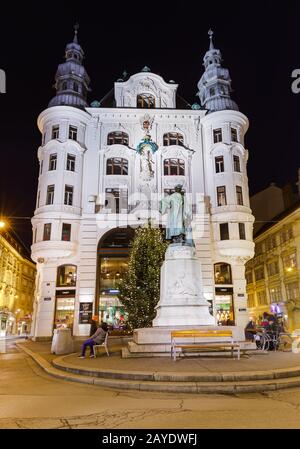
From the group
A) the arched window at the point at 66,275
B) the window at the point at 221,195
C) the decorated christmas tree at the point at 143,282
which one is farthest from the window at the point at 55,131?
the window at the point at 221,195

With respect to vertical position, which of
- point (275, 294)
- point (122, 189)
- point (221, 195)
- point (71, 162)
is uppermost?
point (71, 162)

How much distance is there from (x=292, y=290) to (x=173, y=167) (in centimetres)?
2001

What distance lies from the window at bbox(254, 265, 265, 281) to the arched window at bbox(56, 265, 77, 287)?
2825cm

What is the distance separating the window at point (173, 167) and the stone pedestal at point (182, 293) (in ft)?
59.5

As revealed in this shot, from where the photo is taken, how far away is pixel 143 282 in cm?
2253

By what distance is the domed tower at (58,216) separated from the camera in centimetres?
2752

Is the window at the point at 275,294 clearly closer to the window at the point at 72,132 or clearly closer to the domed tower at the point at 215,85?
the domed tower at the point at 215,85

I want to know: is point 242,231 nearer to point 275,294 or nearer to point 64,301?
point 64,301

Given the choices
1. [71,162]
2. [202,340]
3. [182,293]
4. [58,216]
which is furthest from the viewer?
[71,162]

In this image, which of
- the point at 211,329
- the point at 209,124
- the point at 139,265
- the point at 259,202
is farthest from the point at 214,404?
the point at 259,202

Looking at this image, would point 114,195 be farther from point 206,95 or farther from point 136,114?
point 206,95

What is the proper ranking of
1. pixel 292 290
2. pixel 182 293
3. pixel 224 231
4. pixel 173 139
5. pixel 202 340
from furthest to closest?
pixel 292 290 → pixel 173 139 → pixel 224 231 → pixel 182 293 → pixel 202 340

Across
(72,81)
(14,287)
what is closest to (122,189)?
(72,81)

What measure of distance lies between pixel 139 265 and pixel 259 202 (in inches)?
1258
